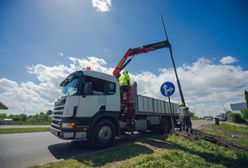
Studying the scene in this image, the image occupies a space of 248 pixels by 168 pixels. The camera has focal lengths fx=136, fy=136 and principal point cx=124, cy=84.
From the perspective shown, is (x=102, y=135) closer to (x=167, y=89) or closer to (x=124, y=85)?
(x=124, y=85)

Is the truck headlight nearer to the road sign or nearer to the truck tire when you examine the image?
the truck tire

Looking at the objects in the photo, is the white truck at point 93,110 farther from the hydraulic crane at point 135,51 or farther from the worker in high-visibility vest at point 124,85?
the hydraulic crane at point 135,51

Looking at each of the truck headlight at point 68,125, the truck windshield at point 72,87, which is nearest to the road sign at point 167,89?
the truck windshield at point 72,87

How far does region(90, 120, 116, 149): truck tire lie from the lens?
4.78 metres

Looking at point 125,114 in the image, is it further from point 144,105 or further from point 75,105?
point 75,105

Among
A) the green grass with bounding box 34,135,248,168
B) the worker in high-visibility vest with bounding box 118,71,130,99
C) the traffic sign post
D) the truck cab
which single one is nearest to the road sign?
the traffic sign post

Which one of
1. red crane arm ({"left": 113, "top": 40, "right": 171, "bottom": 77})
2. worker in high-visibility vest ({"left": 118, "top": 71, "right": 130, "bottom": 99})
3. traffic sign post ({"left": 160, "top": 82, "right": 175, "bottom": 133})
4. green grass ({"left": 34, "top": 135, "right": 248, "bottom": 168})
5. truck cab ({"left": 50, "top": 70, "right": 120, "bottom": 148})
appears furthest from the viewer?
red crane arm ({"left": 113, "top": 40, "right": 171, "bottom": 77})

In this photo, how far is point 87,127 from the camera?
4.65m

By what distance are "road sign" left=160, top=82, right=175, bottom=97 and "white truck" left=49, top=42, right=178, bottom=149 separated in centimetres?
138

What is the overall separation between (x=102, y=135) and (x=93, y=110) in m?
0.99

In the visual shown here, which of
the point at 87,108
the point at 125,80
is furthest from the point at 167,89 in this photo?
the point at 87,108

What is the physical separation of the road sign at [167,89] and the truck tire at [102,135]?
2.75 m

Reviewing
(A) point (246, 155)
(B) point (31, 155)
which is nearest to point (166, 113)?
(A) point (246, 155)

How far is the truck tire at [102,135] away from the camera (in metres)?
4.78
